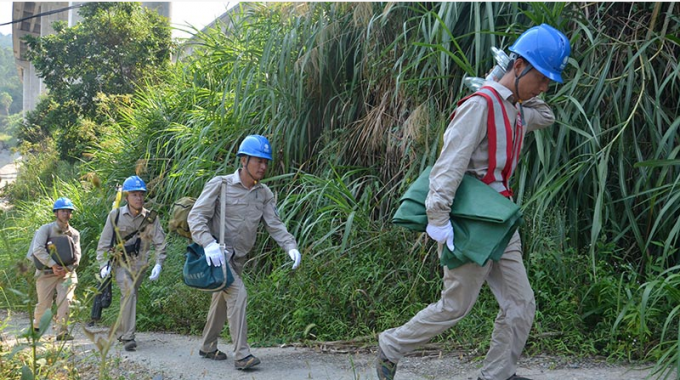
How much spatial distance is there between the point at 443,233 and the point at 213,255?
2.27 m

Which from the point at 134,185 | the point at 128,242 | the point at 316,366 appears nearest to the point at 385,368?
the point at 316,366

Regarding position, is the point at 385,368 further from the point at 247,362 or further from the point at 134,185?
the point at 134,185

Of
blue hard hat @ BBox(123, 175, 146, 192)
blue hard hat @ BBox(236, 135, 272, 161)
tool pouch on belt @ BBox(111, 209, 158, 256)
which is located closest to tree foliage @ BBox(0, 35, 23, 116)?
blue hard hat @ BBox(123, 175, 146, 192)

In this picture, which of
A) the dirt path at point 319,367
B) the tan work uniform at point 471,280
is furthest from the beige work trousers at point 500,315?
the dirt path at point 319,367

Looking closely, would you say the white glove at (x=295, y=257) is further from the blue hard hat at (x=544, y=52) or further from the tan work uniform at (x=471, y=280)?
the blue hard hat at (x=544, y=52)

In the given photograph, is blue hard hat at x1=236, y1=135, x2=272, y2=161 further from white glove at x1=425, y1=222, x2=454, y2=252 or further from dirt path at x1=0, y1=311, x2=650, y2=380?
white glove at x1=425, y1=222, x2=454, y2=252

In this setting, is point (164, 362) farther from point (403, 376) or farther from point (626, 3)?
point (626, 3)

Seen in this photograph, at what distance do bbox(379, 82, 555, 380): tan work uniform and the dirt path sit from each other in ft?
1.69

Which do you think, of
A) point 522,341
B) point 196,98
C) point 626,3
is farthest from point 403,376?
point 196,98

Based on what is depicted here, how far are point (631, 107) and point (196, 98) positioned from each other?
6.99m

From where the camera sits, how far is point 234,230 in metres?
6.15

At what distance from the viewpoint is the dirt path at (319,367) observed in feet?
16.3

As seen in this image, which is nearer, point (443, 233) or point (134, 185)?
point (443, 233)

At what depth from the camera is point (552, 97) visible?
5.88 m
